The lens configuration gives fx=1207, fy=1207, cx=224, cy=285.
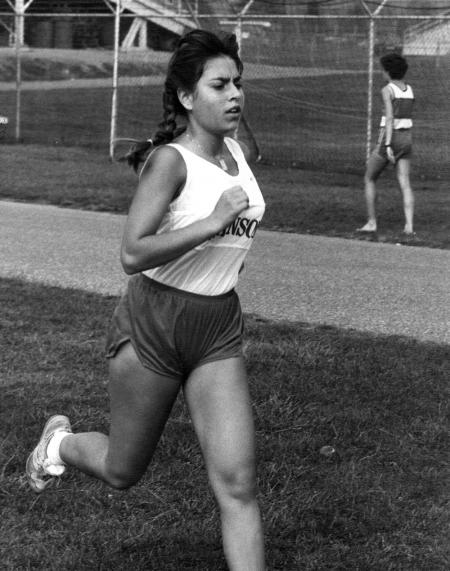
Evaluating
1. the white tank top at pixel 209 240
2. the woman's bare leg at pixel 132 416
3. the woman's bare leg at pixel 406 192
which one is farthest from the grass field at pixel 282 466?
the woman's bare leg at pixel 406 192

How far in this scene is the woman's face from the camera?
12.3 feet

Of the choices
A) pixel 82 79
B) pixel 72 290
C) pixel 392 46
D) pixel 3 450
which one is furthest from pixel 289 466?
pixel 82 79

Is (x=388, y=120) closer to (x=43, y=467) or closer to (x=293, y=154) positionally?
(x=293, y=154)

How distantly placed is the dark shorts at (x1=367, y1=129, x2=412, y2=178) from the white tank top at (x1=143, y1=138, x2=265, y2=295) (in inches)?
317

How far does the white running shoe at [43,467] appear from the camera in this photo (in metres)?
4.34

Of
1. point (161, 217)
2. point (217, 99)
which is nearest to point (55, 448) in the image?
point (161, 217)

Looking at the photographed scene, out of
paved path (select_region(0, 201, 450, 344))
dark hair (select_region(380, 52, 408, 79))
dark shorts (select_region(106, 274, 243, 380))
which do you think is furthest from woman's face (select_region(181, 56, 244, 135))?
dark hair (select_region(380, 52, 408, 79))

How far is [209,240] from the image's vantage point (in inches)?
144

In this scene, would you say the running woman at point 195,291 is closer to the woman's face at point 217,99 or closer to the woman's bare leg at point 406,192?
the woman's face at point 217,99

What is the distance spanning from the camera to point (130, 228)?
3.64m

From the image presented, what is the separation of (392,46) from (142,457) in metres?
16.9

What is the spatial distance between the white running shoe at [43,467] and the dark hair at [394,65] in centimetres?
795

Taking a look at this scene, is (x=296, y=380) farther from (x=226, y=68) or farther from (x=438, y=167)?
(x=438, y=167)

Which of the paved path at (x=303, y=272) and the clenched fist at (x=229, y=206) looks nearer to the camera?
the clenched fist at (x=229, y=206)
